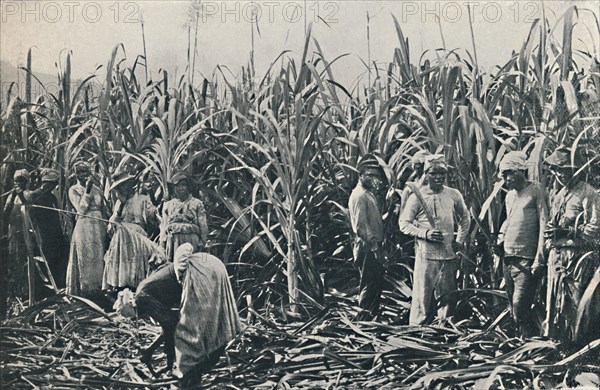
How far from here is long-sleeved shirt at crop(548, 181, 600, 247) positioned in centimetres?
468

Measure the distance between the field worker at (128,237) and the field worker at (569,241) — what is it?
8.75 feet

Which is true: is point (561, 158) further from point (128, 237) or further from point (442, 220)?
point (128, 237)

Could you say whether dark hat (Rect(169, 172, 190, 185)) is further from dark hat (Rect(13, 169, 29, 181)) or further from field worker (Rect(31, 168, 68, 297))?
dark hat (Rect(13, 169, 29, 181))

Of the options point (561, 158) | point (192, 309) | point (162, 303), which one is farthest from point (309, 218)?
point (561, 158)

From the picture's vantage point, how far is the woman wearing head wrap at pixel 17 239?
16.5 feet

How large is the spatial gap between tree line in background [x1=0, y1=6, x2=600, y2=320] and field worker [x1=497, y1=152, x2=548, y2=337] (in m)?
0.08

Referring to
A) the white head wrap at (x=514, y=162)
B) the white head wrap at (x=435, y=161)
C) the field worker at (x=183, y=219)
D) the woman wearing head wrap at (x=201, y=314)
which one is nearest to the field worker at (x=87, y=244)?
the field worker at (x=183, y=219)

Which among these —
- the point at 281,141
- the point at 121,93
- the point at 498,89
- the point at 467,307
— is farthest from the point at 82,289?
the point at 498,89

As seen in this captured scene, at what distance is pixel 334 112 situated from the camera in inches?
192

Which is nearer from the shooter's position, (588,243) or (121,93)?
(588,243)

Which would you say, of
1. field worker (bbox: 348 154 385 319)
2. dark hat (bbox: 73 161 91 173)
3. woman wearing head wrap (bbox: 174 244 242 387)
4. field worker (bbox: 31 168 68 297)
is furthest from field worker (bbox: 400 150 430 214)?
field worker (bbox: 31 168 68 297)

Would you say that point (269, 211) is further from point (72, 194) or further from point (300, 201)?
point (72, 194)

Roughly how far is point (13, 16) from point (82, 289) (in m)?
1.99

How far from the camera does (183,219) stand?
4.84 m
